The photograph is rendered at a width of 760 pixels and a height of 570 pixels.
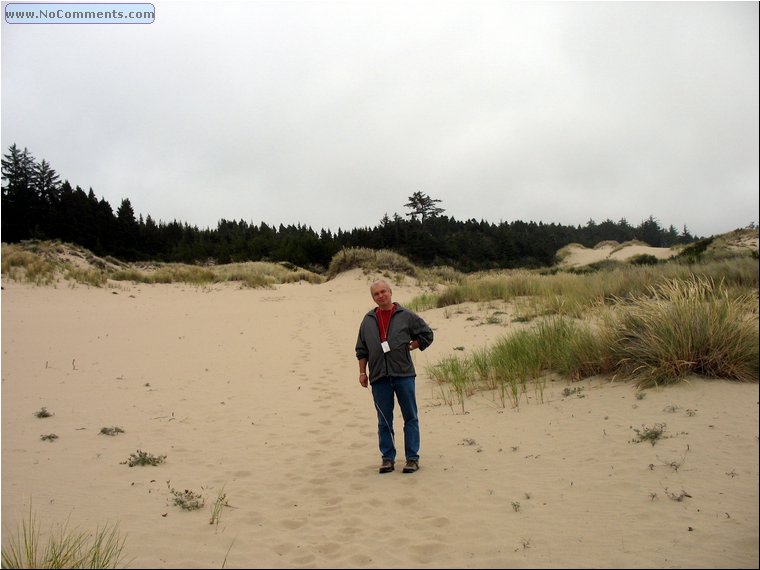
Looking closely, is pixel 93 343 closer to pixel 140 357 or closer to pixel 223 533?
pixel 140 357

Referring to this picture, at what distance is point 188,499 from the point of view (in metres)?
4.35

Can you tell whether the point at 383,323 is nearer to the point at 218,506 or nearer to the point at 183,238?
the point at 218,506

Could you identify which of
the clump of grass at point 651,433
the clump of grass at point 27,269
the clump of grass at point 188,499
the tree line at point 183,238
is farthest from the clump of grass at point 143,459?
the tree line at point 183,238

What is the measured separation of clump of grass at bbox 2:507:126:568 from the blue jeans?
8.29 feet

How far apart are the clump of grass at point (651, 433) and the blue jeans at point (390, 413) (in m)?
2.12

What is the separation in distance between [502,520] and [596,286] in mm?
10918

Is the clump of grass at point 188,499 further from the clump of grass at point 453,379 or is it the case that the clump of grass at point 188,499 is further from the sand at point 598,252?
Result: the sand at point 598,252

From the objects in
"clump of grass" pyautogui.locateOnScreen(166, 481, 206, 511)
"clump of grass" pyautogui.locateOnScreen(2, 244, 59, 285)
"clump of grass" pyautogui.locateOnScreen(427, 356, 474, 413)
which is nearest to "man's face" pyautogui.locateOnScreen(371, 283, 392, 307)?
"clump of grass" pyautogui.locateOnScreen(166, 481, 206, 511)

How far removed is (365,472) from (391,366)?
114cm

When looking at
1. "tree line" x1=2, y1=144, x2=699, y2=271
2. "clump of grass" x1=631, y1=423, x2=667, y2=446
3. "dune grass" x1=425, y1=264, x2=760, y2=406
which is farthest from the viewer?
"tree line" x1=2, y1=144, x2=699, y2=271

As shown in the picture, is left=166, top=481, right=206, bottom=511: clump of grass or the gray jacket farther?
the gray jacket

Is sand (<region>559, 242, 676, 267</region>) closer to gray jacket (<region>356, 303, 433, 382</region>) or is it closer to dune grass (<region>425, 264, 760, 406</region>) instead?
dune grass (<region>425, 264, 760, 406</region>)

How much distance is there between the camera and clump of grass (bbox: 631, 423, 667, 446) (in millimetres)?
4637

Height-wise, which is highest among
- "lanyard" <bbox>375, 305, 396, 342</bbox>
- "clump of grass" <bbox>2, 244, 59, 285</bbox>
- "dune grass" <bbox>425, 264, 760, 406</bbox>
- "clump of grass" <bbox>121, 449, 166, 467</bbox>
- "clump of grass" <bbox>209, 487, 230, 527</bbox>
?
"clump of grass" <bbox>2, 244, 59, 285</bbox>
